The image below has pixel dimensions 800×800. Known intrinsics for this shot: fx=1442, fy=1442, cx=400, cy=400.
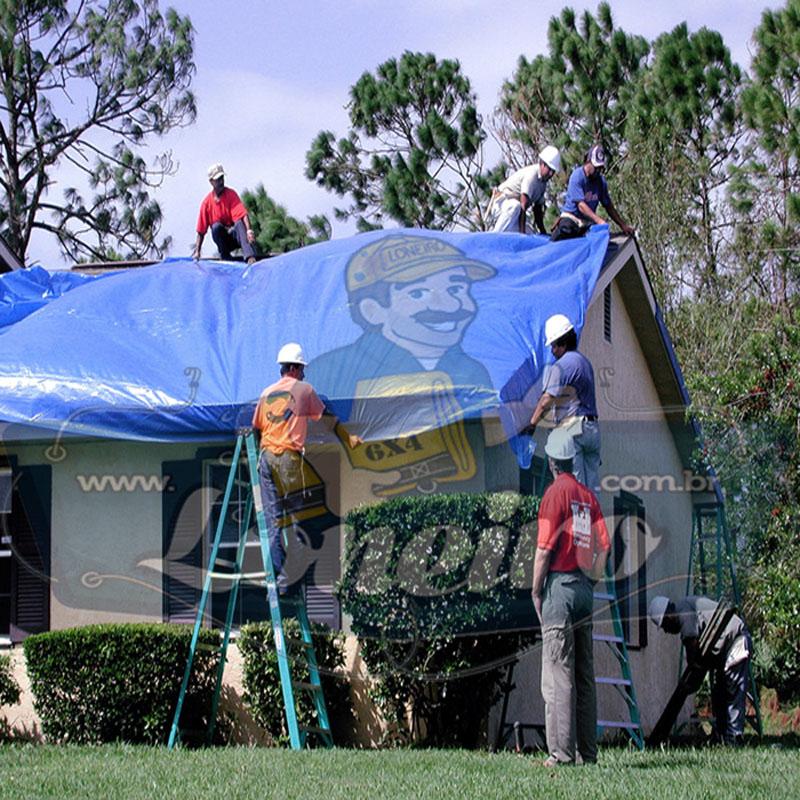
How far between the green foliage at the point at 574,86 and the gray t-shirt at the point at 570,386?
62.3ft

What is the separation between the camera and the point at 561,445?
10.4 m

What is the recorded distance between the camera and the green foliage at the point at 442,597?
992 centimetres

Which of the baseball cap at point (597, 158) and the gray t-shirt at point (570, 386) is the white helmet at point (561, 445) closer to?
the gray t-shirt at point (570, 386)

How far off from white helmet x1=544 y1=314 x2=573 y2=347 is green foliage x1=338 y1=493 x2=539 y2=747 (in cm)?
141

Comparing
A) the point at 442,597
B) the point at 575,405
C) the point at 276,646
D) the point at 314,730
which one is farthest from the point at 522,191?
the point at 314,730

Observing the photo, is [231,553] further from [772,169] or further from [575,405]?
[772,169]

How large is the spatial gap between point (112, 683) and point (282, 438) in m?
2.18

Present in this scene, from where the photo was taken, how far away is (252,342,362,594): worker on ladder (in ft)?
34.2

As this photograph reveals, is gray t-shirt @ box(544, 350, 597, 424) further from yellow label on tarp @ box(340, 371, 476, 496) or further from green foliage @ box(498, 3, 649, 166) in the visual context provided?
green foliage @ box(498, 3, 649, 166)

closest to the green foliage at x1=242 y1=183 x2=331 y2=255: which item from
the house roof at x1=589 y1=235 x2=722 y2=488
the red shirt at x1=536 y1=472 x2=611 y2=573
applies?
the house roof at x1=589 y1=235 x2=722 y2=488

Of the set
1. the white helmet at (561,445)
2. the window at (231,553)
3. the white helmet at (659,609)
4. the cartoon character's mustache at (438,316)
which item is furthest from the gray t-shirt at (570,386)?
the white helmet at (659,609)

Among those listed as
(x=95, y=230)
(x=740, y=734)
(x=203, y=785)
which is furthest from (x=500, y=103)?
(x=203, y=785)

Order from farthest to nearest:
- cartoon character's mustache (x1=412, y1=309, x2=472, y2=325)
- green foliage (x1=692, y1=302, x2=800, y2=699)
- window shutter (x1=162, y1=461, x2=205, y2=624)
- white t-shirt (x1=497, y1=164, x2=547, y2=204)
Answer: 1. white t-shirt (x1=497, y1=164, x2=547, y2=204)
2. green foliage (x1=692, y1=302, x2=800, y2=699)
3. window shutter (x1=162, y1=461, x2=205, y2=624)
4. cartoon character's mustache (x1=412, y1=309, x2=472, y2=325)

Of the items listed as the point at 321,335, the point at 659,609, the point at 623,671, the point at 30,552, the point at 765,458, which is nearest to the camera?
the point at 623,671
